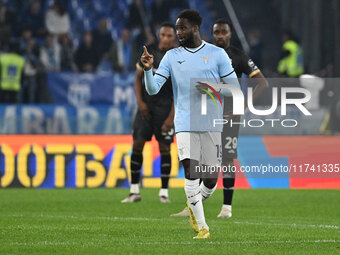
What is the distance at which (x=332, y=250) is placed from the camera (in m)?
7.03

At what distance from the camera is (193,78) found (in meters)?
7.99

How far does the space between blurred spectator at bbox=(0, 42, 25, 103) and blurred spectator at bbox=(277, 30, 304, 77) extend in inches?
221

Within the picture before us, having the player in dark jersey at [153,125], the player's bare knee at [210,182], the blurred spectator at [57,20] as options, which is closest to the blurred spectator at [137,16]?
the blurred spectator at [57,20]

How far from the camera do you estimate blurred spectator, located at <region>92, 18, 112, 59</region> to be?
20.7m

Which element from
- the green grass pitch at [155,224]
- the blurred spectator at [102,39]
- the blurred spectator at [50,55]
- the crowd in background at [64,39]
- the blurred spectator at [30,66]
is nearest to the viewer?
A: the green grass pitch at [155,224]

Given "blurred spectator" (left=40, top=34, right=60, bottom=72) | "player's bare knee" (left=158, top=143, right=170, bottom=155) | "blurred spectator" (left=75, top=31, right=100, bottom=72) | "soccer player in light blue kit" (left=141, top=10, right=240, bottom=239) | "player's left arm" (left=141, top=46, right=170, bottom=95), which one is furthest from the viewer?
"blurred spectator" (left=75, top=31, right=100, bottom=72)

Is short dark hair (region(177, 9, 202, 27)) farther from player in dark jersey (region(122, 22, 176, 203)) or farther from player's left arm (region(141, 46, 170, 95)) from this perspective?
player in dark jersey (region(122, 22, 176, 203))

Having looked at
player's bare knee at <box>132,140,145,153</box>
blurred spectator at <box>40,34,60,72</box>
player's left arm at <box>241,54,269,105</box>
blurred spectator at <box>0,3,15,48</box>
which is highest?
blurred spectator at <box>0,3,15,48</box>

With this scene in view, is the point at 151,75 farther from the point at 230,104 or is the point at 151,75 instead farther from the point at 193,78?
the point at 230,104

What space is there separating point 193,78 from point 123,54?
496 inches

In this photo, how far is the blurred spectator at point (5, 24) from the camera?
20125mm

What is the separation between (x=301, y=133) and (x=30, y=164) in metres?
4.35

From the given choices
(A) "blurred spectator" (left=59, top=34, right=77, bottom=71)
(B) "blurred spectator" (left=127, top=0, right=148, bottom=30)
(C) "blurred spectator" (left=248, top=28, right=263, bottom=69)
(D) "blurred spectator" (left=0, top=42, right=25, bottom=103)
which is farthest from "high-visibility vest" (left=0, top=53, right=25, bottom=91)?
(C) "blurred spectator" (left=248, top=28, right=263, bottom=69)

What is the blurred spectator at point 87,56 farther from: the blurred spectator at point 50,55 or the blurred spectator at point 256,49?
the blurred spectator at point 256,49
